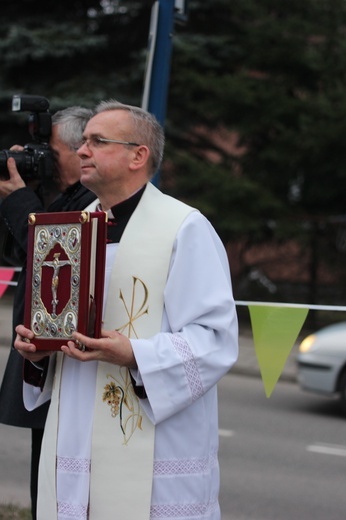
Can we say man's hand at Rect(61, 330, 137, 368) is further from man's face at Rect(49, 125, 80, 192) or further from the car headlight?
the car headlight

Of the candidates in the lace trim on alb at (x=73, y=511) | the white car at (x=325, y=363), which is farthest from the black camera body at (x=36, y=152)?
the white car at (x=325, y=363)

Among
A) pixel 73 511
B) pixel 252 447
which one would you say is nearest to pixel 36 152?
pixel 73 511

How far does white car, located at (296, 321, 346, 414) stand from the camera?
8.30 m

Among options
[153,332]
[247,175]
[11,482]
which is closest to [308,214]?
[247,175]

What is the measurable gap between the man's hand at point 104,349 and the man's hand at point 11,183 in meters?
0.88

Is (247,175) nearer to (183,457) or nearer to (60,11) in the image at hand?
(60,11)

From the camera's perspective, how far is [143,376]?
2496 mm

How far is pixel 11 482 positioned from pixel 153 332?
10.4 ft

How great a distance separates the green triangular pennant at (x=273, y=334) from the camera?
3697 mm

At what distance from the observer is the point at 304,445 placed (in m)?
7.25

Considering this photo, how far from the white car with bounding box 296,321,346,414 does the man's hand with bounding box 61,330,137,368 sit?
6.05 meters

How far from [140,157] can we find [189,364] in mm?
641

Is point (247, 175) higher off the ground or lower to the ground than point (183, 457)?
lower

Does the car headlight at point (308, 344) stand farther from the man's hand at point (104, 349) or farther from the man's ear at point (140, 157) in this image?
the man's hand at point (104, 349)
